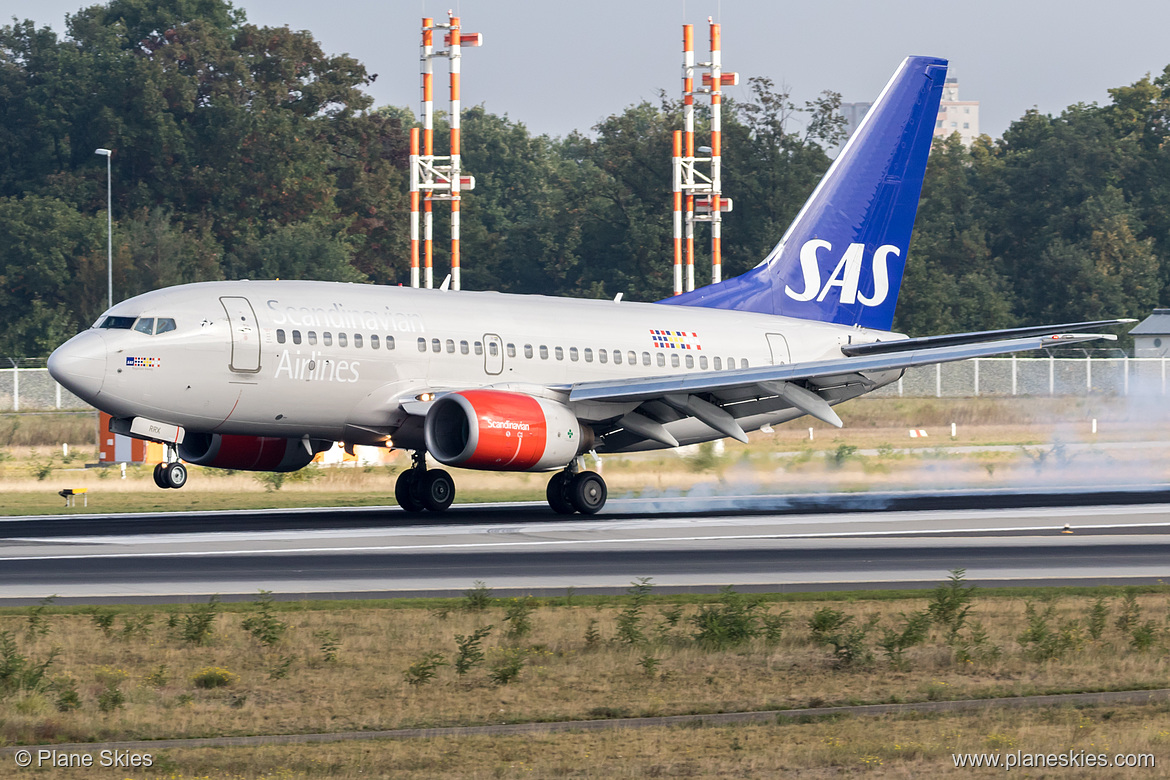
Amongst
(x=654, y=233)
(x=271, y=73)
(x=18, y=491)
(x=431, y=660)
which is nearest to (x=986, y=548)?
(x=431, y=660)

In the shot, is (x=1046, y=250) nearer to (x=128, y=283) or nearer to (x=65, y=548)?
(x=128, y=283)

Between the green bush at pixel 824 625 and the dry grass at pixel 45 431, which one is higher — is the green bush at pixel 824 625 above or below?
below

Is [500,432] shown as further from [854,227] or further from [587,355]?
[854,227]

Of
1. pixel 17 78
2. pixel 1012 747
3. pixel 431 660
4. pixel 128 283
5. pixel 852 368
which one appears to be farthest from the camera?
pixel 17 78

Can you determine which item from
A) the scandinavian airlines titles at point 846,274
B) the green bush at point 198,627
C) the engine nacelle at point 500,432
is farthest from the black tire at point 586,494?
the green bush at point 198,627

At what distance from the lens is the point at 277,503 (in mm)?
36594

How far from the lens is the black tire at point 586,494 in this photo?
3156 centimetres

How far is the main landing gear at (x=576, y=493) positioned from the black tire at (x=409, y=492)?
2.95 m

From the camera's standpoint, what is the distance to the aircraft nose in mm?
27391

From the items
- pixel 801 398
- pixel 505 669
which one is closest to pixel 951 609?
pixel 505 669

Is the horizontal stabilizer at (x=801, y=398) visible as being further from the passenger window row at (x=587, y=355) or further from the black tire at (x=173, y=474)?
the black tire at (x=173, y=474)

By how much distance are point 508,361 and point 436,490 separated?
3184 millimetres

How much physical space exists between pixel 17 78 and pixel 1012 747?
302 feet

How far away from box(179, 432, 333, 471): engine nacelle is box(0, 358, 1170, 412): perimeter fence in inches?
1178
